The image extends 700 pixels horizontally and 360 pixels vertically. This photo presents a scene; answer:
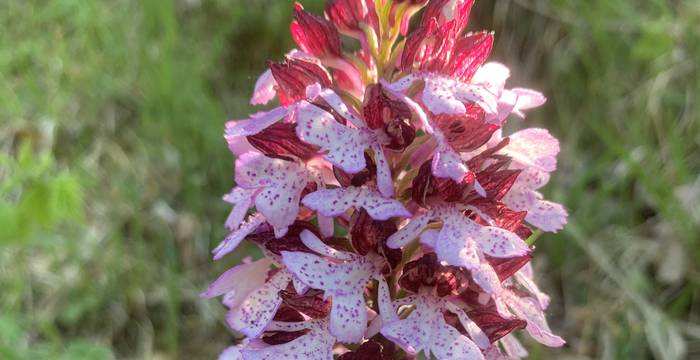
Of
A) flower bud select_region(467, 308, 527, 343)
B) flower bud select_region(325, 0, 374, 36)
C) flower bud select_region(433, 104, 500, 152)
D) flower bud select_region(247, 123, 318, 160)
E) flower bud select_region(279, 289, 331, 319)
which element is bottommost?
flower bud select_region(467, 308, 527, 343)

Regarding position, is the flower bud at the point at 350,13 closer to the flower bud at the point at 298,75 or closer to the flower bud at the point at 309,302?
the flower bud at the point at 298,75

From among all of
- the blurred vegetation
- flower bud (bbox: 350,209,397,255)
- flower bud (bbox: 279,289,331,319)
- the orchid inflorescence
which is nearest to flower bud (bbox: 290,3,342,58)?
the orchid inflorescence

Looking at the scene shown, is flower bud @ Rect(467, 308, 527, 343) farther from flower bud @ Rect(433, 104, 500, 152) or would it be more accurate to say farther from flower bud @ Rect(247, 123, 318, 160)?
flower bud @ Rect(247, 123, 318, 160)

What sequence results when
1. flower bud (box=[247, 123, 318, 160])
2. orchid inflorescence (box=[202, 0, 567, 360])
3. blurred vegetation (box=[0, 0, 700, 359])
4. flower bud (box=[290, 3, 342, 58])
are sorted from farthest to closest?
A: blurred vegetation (box=[0, 0, 700, 359]) → flower bud (box=[290, 3, 342, 58]) → flower bud (box=[247, 123, 318, 160]) → orchid inflorescence (box=[202, 0, 567, 360])

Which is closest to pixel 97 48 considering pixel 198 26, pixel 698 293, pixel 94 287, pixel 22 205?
pixel 198 26

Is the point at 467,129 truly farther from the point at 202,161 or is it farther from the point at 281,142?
the point at 202,161

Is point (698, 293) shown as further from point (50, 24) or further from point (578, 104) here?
point (50, 24)
